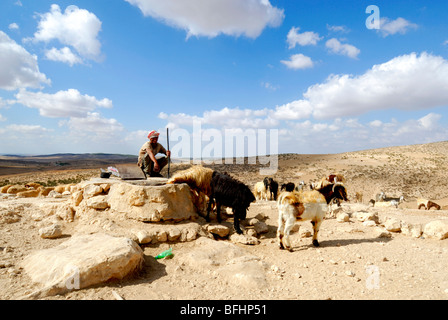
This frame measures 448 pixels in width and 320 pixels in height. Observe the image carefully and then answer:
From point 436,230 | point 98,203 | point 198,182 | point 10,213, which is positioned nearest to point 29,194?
point 10,213

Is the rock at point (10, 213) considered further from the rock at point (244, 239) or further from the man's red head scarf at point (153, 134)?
the rock at point (244, 239)

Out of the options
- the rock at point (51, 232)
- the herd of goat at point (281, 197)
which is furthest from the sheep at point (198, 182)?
the rock at point (51, 232)

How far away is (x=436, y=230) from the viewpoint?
659 cm

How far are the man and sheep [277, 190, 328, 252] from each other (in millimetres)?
4994

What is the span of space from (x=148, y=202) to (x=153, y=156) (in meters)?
2.44

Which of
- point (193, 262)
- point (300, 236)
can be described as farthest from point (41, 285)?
point (300, 236)

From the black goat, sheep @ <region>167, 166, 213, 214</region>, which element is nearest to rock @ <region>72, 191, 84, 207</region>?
sheep @ <region>167, 166, 213, 214</region>

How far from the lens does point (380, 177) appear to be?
31688mm

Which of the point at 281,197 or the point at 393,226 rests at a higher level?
the point at 281,197

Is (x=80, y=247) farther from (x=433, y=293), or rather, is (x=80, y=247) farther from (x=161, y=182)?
(x=433, y=293)

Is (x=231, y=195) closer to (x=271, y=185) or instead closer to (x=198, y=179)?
(x=198, y=179)

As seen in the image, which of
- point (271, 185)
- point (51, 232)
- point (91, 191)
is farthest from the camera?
point (271, 185)

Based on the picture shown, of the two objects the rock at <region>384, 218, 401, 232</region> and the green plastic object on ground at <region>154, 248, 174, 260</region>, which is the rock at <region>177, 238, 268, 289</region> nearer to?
the green plastic object on ground at <region>154, 248, 174, 260</region>

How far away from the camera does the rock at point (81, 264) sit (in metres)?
3.97
